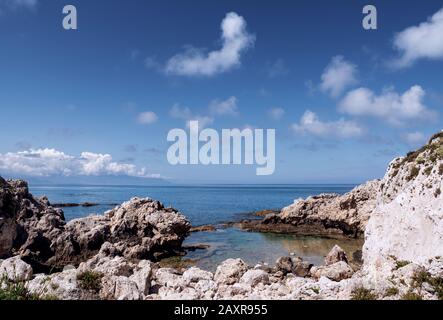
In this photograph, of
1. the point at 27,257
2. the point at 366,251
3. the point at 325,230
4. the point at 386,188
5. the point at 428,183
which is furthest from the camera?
the point at 325,230

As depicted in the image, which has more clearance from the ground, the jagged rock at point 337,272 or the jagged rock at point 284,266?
the jagged rock at point 337,272

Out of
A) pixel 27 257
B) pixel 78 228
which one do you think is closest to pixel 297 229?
pixel 78 228

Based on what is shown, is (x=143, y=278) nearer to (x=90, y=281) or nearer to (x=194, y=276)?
(x=90, y=281)

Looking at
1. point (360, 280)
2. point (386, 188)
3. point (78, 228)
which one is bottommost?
point (78, 228)

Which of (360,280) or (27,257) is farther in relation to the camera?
(27,257)

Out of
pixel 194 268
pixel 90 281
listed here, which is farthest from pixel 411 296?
pixel 194 268

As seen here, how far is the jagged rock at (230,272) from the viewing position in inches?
801

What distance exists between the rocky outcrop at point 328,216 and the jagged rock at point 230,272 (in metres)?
30.2

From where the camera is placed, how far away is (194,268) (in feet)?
64.2

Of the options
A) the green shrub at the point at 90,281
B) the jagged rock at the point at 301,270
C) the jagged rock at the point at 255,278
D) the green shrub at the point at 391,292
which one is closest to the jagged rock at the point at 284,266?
the jagged rock at the point at 301,270

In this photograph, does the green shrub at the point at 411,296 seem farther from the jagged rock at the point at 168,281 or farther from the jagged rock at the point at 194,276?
the jagged rock at the point at 194,276

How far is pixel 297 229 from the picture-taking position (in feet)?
174
